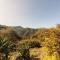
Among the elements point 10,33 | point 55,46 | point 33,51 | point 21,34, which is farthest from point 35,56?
point 21,34

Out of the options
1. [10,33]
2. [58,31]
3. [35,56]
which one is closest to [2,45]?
[35,56]

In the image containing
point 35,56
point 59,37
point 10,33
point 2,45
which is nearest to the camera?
point 59,37

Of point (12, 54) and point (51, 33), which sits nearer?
point (51, 33)

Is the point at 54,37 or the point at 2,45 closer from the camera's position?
the point at 54,37

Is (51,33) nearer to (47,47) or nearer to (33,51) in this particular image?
(47,47)

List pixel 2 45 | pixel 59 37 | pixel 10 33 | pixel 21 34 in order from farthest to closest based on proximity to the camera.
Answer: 1. pixel 21 34
2. pixel 10 33
3. pixel 2 45
4. pixel 59 37

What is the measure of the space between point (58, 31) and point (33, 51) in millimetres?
6279

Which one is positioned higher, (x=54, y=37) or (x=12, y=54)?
(x=54, y=37)

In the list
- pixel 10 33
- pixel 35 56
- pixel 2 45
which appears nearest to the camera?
pixel 2 45

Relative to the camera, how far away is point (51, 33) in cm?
1519

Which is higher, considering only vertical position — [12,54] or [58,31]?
[58,31]

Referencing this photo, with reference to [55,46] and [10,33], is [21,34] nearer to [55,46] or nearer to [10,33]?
[10,33]

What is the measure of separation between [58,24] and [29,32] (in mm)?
23906

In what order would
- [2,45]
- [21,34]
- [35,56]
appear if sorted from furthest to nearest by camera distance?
[21,34] < [35,56] < [2,45]
